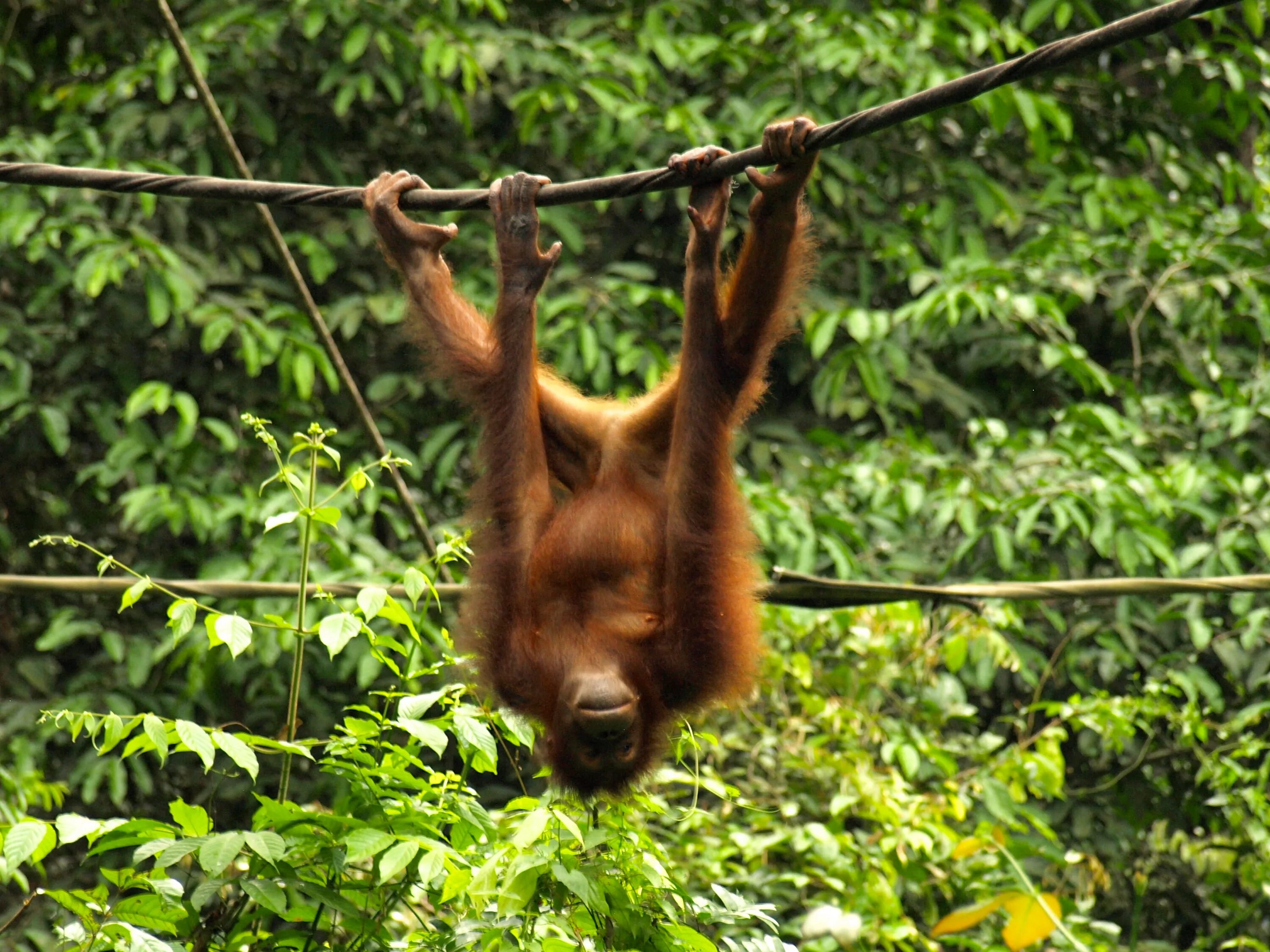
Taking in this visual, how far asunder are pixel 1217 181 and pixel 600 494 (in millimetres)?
4300

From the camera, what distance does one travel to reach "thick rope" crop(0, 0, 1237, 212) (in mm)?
2111

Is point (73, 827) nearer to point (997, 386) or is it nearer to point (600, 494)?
point (600, 494)

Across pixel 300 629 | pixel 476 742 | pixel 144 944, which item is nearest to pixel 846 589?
pixel 476 742

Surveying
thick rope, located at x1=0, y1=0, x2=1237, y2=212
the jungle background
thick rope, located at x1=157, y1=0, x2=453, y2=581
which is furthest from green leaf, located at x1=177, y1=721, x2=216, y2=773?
the jungle background

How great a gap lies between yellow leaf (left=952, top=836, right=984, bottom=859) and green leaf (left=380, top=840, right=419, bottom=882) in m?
2.33

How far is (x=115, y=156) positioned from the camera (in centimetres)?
516

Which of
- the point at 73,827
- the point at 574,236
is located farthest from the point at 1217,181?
the point at 73,827

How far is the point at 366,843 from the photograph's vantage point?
7.79 feet

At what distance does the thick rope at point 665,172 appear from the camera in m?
2.11

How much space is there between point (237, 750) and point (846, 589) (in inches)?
61.2

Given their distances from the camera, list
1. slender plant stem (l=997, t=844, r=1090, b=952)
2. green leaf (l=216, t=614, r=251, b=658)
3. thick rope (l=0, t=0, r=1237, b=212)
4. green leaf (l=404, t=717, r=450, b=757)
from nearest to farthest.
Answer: thick rope (l=0, t=0, r=1237, b=212), green leaf (l=216, t=614, r=251, b=658), green leaf (l=404, t=717, r=450, b=757), slender plant stem (l=997, t=844, r=1090, b=952)

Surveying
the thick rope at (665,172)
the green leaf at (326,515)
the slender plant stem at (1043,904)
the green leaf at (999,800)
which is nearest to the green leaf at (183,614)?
the green leaf at (326,515)

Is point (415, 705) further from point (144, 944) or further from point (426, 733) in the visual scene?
point (144, 944)

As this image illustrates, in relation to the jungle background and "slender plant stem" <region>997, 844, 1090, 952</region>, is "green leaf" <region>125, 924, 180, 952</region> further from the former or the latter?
"slender plant stem" <region>997, 844, 1090, 952</region>
